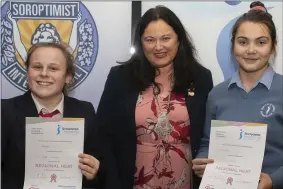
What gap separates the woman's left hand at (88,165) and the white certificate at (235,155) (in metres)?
0.54

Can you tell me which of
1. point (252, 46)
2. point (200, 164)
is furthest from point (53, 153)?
point (252, 46)

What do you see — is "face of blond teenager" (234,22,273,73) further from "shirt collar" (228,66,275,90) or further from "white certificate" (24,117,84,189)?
"white certificate" (24,117,84,189)

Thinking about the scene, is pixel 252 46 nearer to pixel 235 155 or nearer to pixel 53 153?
pixel 235 155

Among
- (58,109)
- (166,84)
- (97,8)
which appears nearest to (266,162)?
(166,84)

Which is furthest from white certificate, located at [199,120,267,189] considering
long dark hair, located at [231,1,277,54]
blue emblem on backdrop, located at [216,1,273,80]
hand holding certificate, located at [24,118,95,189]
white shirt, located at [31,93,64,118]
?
blue emblem on backdrop, located at [216,1,273,80]

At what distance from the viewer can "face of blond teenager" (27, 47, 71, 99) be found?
1.84m

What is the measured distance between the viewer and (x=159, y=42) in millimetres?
2061

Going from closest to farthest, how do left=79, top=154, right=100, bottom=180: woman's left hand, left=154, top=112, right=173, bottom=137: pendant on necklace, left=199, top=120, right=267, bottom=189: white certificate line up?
left=199, top=120, right=267, bottom=189: white certificate, left=79, top=154, right=100, bottom=180: woman's left hand, left=154, top=112, right=173, bottom=137: pendant on necklace

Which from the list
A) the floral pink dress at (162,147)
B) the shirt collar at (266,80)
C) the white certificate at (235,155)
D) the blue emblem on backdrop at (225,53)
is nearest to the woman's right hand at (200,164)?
the white certificate at (235,155)

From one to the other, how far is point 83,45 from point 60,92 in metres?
0.83

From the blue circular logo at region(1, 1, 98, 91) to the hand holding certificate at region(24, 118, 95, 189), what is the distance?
914 mm

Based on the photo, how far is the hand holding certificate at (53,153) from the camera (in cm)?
178

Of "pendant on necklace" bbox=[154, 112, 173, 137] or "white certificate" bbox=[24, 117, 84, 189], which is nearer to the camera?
"white certificate" bbox=[24, 117, 84, 189]

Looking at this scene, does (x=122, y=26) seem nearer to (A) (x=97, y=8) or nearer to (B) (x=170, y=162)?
(A) (x=97, y=8)
